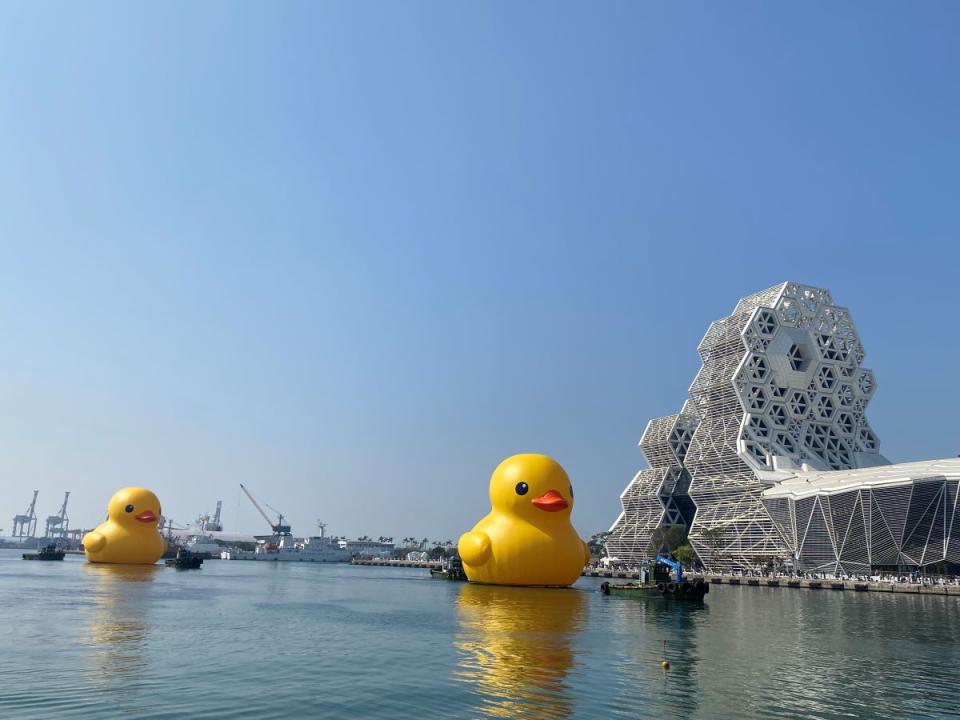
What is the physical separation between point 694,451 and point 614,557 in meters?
22.4

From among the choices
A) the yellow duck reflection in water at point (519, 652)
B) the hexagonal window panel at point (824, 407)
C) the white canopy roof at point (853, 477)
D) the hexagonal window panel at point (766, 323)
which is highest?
the hexagonal window panel at point (766, 323)

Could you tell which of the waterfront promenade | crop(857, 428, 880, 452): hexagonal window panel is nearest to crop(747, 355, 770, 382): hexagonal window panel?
crop(857, 428, 880, 452): hexagonal window panel

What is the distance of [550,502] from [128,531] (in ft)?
129

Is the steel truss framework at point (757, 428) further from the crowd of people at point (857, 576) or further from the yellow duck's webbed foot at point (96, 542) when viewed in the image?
the yellow duck's webbed foot at point (96, 542)

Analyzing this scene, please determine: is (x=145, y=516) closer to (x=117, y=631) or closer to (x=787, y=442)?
(x=117, y=631)

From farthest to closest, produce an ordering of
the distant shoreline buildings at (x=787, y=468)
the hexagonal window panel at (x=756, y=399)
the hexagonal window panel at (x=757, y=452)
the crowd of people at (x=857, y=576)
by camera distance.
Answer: the hexagonal window panel at (x=756, y=399) < the hexagonal window panel at (x=757, y=452) < the distant shoreline buildings at (x=787, y=468) < the crowd of people at (x=857, y=576)

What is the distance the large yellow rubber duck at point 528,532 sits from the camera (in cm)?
4326

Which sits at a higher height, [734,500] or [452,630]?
[734,500]

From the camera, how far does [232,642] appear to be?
24.8 m

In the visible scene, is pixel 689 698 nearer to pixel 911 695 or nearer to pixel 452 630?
pixel 911 695

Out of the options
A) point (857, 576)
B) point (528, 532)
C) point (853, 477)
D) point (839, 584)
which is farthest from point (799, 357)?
point (528, 532)

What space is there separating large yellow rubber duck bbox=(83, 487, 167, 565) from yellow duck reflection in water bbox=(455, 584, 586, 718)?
114ft

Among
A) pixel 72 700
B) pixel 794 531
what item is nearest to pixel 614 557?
pixel 794 531

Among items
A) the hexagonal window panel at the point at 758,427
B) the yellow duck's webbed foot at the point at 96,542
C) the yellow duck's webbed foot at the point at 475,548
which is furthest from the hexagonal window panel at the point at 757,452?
the yellow duck's webbed foot at the point at 96,542
